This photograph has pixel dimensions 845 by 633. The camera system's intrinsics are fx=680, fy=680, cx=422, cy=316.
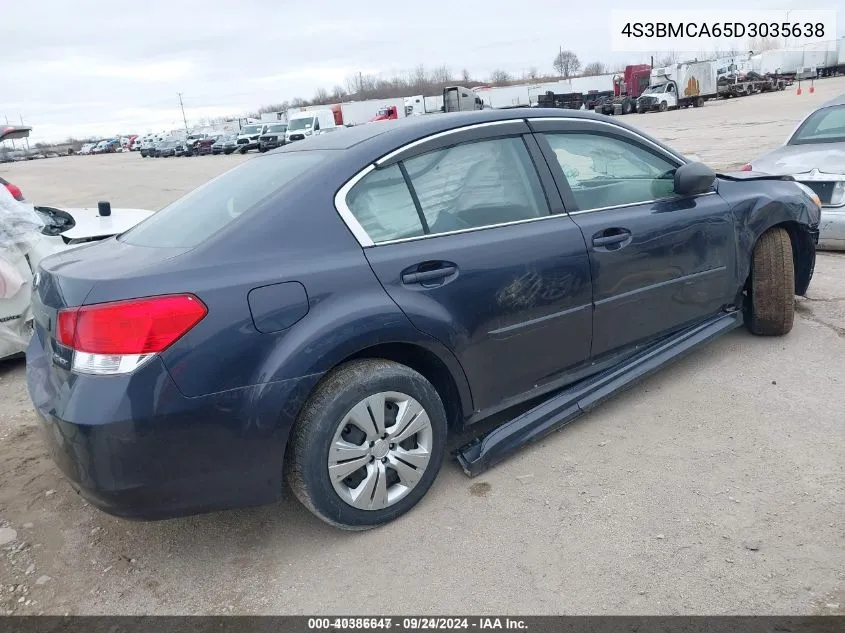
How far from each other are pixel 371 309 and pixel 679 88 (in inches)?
1803

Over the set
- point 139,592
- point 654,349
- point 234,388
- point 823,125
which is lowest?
point 139,592

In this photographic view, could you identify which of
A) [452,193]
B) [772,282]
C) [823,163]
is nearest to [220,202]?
[452,193]

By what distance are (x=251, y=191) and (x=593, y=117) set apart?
1.81m

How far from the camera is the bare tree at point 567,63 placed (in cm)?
11294

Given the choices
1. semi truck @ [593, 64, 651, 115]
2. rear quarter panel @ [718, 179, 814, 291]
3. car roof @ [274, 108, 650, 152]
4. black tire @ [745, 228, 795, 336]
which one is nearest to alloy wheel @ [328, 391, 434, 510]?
car roof @ [274, 108, 650, 152]

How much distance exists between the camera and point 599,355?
11.1ft

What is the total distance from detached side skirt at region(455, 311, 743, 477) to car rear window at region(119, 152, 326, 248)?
Result: 4.78ft

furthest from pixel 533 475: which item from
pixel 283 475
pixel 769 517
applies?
pixel 283 475

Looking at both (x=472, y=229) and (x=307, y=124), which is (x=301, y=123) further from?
(x=472, y=229)

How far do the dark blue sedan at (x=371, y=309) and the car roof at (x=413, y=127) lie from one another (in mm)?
15

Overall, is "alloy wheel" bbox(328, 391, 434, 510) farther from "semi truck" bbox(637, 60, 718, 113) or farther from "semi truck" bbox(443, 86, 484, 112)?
"semi truck" bbox(637, 60, 718, 113)

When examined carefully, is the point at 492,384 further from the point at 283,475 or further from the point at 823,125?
the point at 823,125

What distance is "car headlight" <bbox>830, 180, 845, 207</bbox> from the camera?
5.99 meters

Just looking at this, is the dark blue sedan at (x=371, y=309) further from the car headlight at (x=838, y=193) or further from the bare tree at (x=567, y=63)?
the bare tree at (x=567, y=63)
